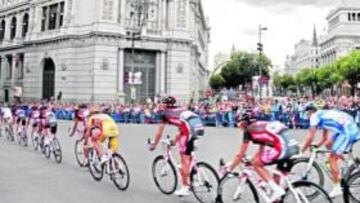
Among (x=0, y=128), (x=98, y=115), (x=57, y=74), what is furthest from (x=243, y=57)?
(x=98, y=115)

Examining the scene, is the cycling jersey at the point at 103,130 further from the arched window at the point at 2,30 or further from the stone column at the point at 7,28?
the arched window at the point at 2,30

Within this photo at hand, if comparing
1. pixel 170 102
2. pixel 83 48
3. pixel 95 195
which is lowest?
pixel 95 195

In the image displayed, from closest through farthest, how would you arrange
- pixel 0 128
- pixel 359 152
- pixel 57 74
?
pixel 359 152
pixel 0 128
pixel 57 74

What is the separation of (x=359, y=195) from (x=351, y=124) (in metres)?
1.77

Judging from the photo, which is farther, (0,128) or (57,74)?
(57,74)

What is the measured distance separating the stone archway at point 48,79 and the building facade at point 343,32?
339 feet

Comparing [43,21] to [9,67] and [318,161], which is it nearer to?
[9,67]

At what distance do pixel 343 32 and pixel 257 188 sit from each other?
5796 inches

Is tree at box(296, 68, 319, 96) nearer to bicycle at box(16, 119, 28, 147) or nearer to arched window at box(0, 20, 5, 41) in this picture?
arched window at box(0, 20, 5, 41)

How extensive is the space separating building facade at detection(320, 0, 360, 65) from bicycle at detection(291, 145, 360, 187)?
13989 centimetres

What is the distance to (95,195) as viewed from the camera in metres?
11.1

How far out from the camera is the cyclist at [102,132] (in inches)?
504

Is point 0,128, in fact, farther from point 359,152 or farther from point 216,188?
point 216,188

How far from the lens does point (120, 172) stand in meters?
11.8
